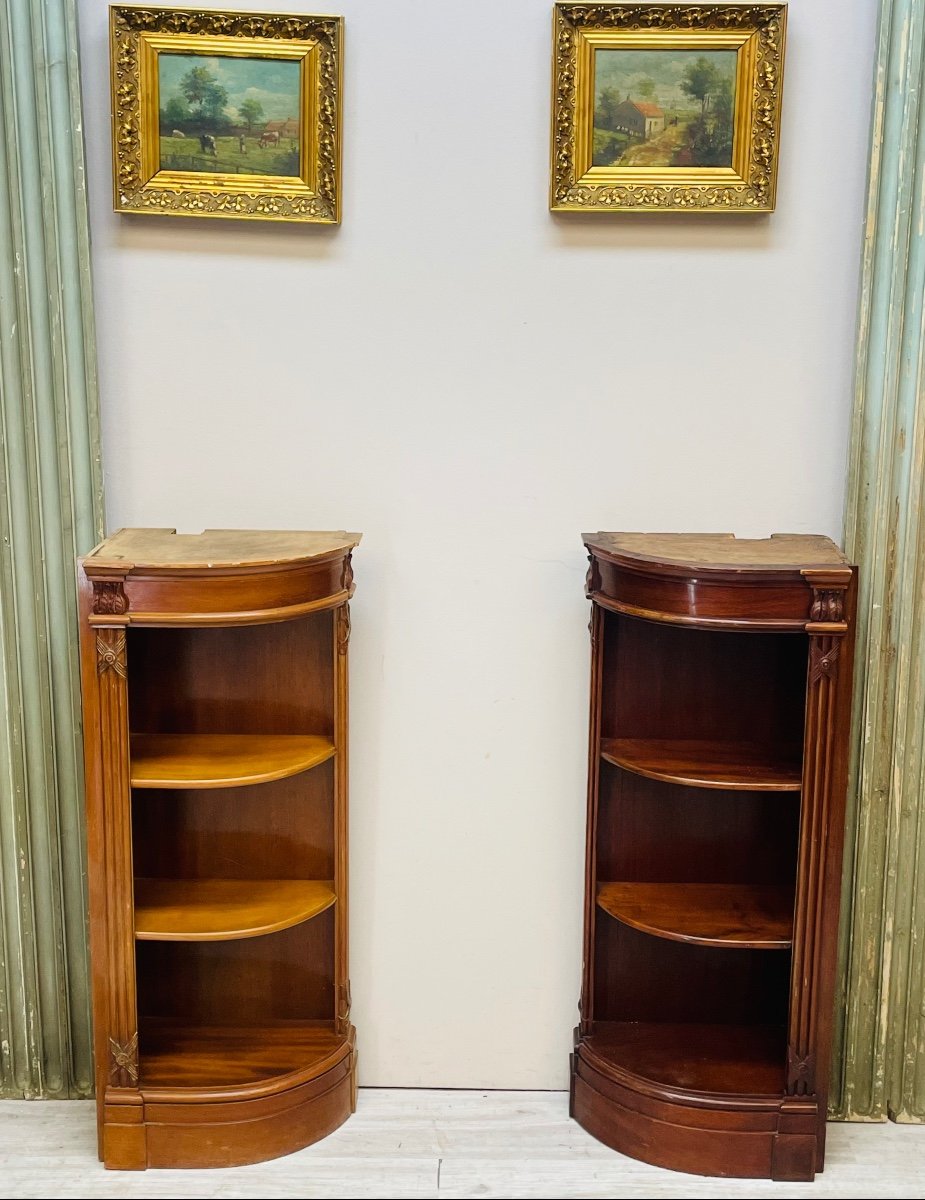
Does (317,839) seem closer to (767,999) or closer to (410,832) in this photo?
(410,832)

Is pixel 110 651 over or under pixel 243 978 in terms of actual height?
over

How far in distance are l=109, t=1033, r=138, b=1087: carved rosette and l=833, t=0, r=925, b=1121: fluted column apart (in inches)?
62.6

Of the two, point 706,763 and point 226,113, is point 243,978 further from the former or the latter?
point 226,113

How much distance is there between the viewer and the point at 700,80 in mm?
2652

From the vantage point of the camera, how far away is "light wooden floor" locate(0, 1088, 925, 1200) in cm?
264

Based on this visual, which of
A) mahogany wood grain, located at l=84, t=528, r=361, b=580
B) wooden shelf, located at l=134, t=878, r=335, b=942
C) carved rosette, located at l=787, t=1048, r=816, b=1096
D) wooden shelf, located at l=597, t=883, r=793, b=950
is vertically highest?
mahogany wood grain, located at l=84, t=528, r=361, b=580

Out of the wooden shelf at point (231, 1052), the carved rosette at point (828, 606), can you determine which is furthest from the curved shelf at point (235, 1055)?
the carved rosette at point (828, 606)

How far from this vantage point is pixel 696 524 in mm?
2850

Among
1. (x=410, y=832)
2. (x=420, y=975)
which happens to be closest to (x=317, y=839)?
(x=410, y=832)

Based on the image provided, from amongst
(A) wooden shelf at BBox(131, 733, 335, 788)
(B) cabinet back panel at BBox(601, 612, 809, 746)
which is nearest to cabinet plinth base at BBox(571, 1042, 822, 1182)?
(B) cabinet back panel at BBox(601, 612, 809, 746)

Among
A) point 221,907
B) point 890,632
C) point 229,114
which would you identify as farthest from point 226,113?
point 890,632

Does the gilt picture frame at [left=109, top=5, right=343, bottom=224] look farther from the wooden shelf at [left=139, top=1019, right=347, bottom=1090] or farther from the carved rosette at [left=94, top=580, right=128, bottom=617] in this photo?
the wooden shelf at [left=139, top=1019, right=347, bottom=1090]

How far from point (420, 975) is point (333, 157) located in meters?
1.89

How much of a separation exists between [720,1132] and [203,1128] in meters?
1.11
